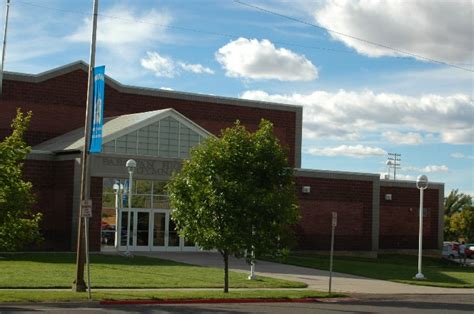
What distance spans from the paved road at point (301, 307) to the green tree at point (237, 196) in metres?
2.33

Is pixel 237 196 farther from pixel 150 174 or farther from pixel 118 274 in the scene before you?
pixel 150 174

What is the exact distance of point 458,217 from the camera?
8206 cm

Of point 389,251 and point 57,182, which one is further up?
point 57,182

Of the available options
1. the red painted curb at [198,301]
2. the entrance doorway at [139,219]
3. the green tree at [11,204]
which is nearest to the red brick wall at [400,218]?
the entrance doorway at [139,219]

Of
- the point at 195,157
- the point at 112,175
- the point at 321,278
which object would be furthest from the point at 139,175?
the point at 195,157

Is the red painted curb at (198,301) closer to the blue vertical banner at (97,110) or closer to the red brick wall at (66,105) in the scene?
the blue vertical banner at (97,110)

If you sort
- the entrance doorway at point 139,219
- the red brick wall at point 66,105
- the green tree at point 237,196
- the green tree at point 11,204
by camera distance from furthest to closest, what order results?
the red brick wall at point 66,105 < the entrance doorway at point 139,219 < the green tree at point 237,196 < the green tree at point 11,204

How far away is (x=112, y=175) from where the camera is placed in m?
37.5

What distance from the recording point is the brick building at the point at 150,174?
37.8 metres

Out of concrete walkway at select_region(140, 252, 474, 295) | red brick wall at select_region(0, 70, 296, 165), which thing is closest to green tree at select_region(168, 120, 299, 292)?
concrete walkway at select_region(140, 252, 474, 295)

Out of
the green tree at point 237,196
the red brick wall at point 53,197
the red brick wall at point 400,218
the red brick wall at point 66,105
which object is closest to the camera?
the green tree at point 237,196

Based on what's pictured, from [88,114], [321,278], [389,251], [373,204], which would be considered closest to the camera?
[88,114]

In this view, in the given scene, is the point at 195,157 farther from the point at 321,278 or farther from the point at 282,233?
the point at 321,278

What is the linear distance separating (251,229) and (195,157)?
2.57 m
